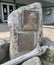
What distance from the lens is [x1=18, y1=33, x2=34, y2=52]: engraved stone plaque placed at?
6.10m

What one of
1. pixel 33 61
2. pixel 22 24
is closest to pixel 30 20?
pixel 22 24

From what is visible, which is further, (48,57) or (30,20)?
(30,20)

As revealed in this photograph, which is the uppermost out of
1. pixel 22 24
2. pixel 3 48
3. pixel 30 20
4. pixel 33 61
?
pixel 30 20

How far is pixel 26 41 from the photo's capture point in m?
6.15

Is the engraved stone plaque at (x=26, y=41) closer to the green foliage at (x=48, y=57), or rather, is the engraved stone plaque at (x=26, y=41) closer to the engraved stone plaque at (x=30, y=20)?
the engraved stone plaque at (x=30, y=20)

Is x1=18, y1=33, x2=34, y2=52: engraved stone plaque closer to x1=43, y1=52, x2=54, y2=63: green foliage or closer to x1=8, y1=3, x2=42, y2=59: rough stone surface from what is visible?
x1=8, y1=3, x2=42, y2=59: rough stone surface

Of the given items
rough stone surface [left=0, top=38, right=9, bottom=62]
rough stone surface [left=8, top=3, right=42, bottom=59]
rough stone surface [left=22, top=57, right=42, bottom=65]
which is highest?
rough stone surface [left=8, top=3, right=42, bottom=59]

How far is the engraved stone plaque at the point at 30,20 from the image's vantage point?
616cm

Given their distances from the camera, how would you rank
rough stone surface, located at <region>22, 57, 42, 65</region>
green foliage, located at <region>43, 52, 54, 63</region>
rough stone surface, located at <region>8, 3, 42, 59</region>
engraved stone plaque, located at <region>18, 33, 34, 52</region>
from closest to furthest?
rough stone surface, located at <region>22, 57, 42, 65</region>, green foliage, located at <region>43, 52, 54, 63</region>, rough stone surface, located at <region>8, 3, 42, 59</region>, engraved stone plaque, located at <region>18, 33, 34, 52</region>

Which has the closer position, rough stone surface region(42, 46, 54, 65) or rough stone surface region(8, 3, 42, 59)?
rough stone surface region(42, 46, 54, 65)

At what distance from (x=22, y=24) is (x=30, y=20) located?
0.88 ft

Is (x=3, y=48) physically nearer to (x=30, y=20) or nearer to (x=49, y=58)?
(x=30, y=20)

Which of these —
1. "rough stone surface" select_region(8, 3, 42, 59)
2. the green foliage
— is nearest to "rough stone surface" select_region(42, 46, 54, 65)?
the green foliage

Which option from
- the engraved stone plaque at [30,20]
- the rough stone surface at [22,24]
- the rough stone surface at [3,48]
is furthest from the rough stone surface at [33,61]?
the engraved stone plaque at [30,20]
